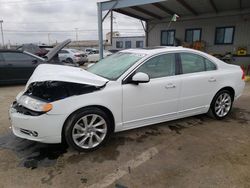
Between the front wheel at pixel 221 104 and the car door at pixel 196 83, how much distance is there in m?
0.18

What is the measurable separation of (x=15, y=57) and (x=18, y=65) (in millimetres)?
343

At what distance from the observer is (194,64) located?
4.04 meters

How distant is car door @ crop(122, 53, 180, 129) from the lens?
335 centimetres

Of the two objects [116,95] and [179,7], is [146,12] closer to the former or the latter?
[179,7]

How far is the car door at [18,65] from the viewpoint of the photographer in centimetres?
785

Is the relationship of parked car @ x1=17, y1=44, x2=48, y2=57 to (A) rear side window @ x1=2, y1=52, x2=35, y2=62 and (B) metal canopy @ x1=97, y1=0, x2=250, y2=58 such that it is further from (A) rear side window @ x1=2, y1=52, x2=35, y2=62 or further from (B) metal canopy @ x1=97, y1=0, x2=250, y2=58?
(A) rear side window @ x1=2, y1=52, x2=35, y2=62

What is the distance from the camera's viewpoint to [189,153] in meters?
3.12

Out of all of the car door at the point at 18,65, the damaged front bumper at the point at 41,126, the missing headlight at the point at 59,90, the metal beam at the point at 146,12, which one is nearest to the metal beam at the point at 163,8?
the metal beam at the point at 146,12

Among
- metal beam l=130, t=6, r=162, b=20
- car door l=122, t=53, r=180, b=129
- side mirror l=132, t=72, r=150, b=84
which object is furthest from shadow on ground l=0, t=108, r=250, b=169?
metal beam l=130, t=6, r=162, b=20

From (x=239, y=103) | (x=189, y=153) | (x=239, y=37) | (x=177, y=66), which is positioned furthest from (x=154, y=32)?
(x=189, y=153)

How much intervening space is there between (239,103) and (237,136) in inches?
95.9

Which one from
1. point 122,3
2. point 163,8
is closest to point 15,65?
point 122,3

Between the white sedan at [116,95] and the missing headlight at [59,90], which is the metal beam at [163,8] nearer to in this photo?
the white sedan at [116,95]

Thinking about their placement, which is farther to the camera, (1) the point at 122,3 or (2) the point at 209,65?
(1) the point at 122,3
